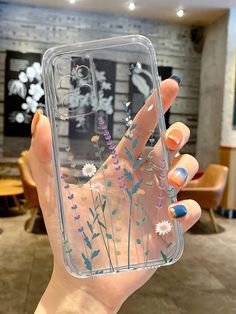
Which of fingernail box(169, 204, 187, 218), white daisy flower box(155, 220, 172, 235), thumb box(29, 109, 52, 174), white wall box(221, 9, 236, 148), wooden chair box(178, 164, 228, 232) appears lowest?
wooden chair box(178, 164, 228, 232)

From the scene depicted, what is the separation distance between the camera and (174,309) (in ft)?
8.73

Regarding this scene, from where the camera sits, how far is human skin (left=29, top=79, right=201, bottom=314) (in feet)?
2.16

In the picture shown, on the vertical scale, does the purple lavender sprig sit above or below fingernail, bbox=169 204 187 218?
above

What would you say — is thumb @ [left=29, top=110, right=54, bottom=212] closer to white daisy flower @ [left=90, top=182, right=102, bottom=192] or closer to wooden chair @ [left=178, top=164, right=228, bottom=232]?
white daisy flower @ [left=90, top=182, right=102, bottom=192]

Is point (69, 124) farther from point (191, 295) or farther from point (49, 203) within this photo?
point (191, 295)

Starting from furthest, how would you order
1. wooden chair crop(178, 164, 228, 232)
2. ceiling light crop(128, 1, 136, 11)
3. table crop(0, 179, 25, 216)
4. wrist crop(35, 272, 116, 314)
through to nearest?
ceiling light crop(128, 1, 136, 11), table crop(0, 179, 25, 216), wooden chair crop(178, 164, 228, 232), wrist crop(35, 272, 116, 314)

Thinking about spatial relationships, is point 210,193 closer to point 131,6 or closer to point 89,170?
point 131,6

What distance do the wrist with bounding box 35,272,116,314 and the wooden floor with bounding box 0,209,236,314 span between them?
200cm

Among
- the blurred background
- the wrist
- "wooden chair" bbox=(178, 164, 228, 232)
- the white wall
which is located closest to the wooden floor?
the blurred background

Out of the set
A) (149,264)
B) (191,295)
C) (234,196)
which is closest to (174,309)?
(191,295)

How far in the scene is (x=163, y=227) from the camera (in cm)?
69

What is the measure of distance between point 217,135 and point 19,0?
359 centimetres

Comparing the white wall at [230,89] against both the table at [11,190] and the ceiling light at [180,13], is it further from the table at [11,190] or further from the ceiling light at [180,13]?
the table at [11,190]

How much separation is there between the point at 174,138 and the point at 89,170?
183 millimetres
